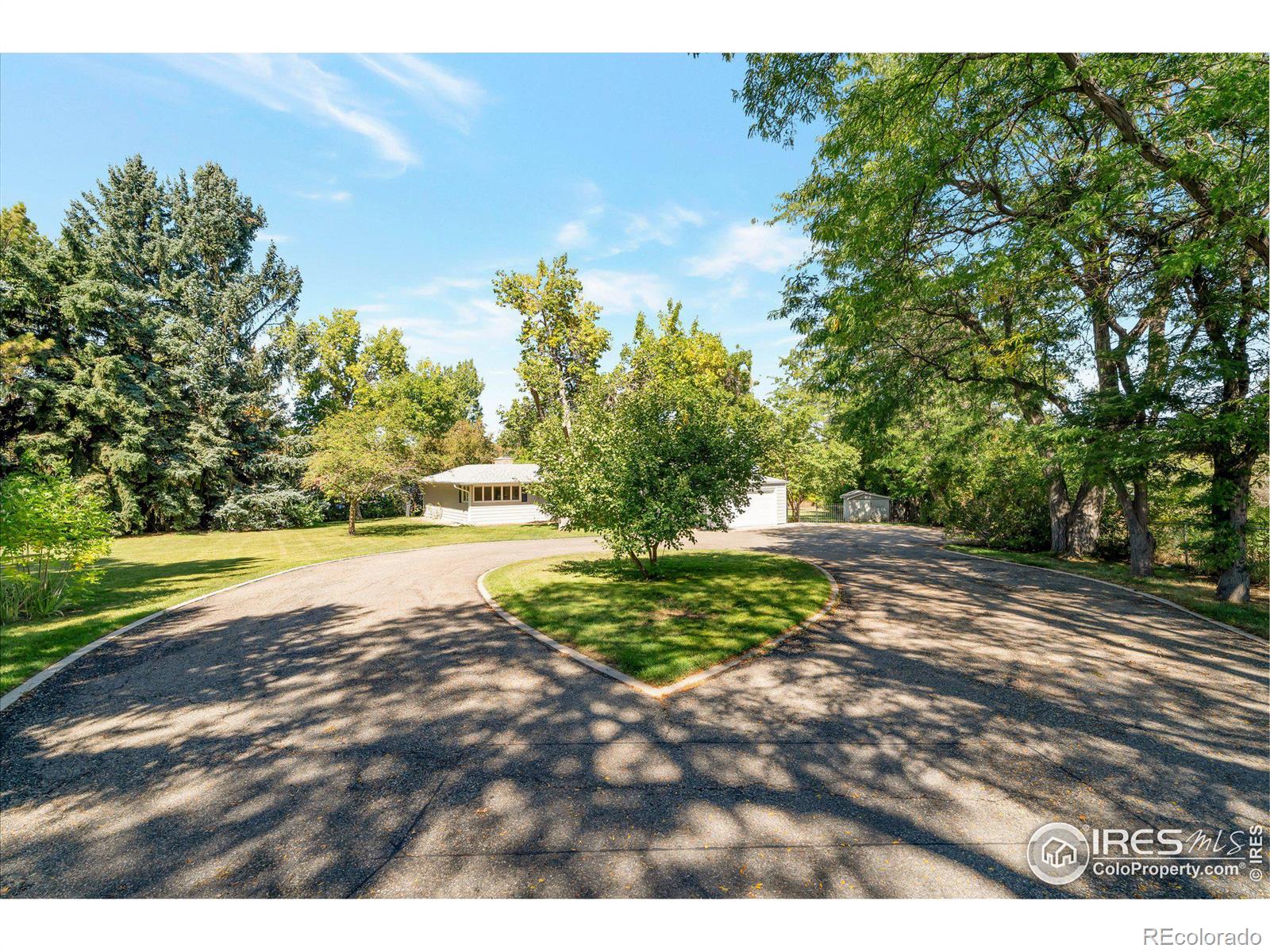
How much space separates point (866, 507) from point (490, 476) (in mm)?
24936

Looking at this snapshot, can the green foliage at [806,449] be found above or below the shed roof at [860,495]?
above

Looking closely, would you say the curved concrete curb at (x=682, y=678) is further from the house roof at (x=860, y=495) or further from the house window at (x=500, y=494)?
the house roof at (x=860, y=495)

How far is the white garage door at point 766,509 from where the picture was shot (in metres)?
27.9

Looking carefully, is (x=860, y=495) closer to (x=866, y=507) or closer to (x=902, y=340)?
(x=866, y=507)

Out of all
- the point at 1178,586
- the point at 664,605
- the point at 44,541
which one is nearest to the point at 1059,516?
the point at 1178,586

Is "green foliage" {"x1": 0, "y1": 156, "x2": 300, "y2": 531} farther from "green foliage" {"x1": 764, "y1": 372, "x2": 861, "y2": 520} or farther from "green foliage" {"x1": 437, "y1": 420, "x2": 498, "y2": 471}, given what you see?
"green foliage" {"x1": 764, "y1": 372, "x2": 861, "y2": 520}

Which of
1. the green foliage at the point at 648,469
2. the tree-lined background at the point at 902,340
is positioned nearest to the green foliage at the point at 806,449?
the tree-lined background at the point at 902,340

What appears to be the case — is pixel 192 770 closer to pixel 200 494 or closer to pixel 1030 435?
pixel 1030 435

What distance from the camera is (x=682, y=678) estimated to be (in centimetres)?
585

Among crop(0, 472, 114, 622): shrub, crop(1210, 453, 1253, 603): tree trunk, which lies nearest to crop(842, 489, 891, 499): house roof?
crop(1210, 453, 1253, 603): tree trunk

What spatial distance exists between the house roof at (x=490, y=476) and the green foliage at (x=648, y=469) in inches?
629

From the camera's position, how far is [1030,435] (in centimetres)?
1173

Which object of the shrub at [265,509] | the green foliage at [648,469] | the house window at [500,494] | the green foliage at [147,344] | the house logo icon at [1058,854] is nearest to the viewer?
the house logo icon at [1058,854]
